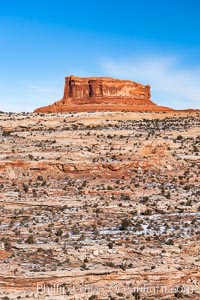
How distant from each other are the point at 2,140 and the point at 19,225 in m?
12.2

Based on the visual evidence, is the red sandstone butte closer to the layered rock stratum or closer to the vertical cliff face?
the vertical cliff face

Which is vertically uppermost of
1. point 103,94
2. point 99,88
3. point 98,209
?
point 99,88

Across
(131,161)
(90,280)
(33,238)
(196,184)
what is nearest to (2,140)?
(131,161)

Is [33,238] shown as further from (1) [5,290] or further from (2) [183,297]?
(2) [183,297]

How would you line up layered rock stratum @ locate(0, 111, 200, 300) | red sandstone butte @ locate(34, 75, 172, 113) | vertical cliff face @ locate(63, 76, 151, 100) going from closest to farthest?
1. layered rock stratum @ locate(0, 111, 200, 300)
2. red sandstone butte @ locate(34, 75, 172, 113)
3. vertical cliff face @ locate(63, 76, 151, 100)

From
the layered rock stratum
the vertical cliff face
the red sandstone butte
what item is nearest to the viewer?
the layered rock stratum

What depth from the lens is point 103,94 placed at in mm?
47094

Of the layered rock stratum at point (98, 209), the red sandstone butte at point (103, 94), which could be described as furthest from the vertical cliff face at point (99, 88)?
the layered rock stratum at point (98, 209)

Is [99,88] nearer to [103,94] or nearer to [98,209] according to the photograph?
[103,94]

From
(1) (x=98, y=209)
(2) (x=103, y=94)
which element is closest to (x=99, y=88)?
(2) (x=103, y=94)

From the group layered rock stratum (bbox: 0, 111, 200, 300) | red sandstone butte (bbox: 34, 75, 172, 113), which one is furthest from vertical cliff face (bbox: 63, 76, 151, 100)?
layered rock stratum (bbox: 0, 111, 200, 300)

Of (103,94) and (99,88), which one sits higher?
(99,88)

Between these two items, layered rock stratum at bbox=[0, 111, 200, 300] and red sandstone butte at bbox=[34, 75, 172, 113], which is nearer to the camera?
layered rock stratum at bbox=[0, 111, 200, 300]

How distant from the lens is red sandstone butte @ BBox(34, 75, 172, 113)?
44594 mm
